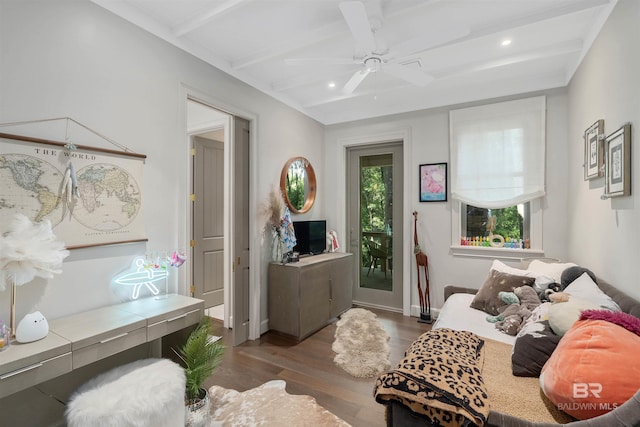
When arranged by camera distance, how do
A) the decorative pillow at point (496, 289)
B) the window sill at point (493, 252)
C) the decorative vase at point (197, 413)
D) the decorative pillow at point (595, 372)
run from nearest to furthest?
1. the decorative pillow at point (595, 372)
2. the decorative vase at point (197, 413)
3. the decorative pillow at point (496, 289)
4. the window sill at point (493, 252)

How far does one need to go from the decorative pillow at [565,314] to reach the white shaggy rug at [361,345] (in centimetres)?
147

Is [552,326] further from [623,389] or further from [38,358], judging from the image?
[38,358]

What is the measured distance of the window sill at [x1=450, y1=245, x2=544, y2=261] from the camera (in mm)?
3232

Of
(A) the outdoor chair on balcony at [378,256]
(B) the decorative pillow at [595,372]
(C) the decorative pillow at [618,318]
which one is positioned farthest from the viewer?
(A) the outdoor chair on balcony at [378,256]

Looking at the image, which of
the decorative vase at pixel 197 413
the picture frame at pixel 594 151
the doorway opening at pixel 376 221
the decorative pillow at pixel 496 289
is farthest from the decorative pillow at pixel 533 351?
the doorway opening at pixel 376 221

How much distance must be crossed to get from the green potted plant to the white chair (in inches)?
7.2

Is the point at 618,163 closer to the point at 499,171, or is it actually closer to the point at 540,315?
the point at 540,315

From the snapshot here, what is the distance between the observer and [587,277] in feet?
6.76

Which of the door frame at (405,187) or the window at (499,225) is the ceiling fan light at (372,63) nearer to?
the door frame at (405,187)

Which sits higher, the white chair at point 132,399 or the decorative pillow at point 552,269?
the decorative pillow at point 552,269

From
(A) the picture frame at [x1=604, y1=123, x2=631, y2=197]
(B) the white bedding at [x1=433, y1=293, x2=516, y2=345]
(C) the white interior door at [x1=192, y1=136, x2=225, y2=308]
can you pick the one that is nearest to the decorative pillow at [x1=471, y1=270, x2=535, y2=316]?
(B) the white bedding at [x1=433, y1=293, x2=516, y2=345]

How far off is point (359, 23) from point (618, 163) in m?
1.85

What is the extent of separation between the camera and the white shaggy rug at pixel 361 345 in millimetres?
2580

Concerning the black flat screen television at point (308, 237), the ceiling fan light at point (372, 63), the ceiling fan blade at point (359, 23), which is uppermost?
the ceiling fan light at point (372, 63)
